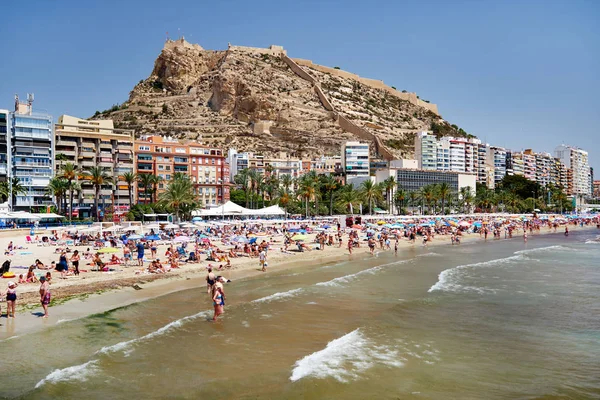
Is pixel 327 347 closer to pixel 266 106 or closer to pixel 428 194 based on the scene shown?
pixel 428 194

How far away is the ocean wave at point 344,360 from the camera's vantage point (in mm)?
10920

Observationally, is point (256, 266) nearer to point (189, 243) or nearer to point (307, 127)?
point (189, 243)

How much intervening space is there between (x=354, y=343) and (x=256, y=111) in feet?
393

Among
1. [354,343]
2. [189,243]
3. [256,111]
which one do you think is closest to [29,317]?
[354,343]

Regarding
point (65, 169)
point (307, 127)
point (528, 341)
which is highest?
point (307, 127)

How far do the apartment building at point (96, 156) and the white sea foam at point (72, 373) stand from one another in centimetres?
6040

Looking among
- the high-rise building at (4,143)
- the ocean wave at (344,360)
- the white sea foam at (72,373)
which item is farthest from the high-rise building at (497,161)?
the white sea foam at (72,373)

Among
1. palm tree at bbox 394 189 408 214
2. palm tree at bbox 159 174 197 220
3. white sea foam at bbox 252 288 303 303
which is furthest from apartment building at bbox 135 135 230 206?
white sea foam at bbox 252 288 303 303

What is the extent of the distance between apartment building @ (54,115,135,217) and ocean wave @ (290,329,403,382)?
61.2 m

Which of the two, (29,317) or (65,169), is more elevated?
(65,169)

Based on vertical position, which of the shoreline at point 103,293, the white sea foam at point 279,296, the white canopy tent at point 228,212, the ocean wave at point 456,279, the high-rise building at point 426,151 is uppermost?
the high-rise building at point 426,151

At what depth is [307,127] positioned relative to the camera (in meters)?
133

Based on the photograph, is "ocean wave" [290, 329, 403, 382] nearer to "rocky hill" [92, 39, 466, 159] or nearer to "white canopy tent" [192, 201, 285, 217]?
"white canopy tent" [192, 201, 285, 217]

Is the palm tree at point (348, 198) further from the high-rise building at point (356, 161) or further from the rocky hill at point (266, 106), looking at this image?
the rocky hill at point (266, 106)
